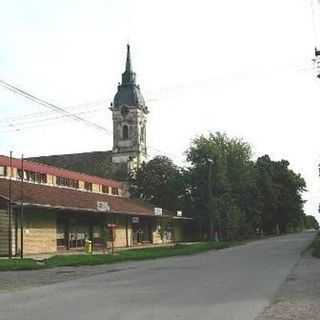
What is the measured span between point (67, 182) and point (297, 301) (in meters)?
52.4

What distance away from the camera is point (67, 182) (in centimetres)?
6594

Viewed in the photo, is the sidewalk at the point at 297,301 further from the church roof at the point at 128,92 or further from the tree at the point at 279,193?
the church roof at the point at 128,92

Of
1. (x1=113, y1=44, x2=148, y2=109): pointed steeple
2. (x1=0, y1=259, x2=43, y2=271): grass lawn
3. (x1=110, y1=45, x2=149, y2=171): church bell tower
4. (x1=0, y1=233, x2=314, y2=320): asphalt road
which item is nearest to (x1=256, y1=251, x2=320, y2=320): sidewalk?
(x1=0, y1=233, x2=314, y2=320): asphalt road

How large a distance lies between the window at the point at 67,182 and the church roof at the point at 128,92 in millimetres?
42818

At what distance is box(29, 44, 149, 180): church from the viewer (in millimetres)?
104000

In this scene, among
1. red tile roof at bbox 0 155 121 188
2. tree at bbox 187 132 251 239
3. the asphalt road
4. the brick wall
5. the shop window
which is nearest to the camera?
the asphalt road

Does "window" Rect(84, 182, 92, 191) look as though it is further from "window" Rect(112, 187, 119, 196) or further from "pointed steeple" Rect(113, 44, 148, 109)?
"pointed steeple" Rect(113, 44, 148, 109)

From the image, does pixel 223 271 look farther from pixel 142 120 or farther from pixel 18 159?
pixel 142 120

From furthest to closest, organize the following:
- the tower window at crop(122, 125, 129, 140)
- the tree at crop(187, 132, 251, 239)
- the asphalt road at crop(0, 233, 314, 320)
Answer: the tower window at crop(122, 125, 129, 140)
the tree at crop(187, 132, 251, 239)
the asphalt road at crop(0, 233, 314, 320)

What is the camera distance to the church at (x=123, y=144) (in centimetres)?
10400

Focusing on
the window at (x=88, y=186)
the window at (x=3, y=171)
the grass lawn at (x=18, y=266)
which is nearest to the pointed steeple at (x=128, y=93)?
the window at (x=88, y=186)

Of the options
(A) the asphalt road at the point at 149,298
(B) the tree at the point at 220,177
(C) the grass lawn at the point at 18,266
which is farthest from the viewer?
(B) the tree at the point at 220,177

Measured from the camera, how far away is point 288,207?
4461 inches

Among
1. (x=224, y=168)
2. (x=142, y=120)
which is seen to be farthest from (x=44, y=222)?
(x=142, y=120)
